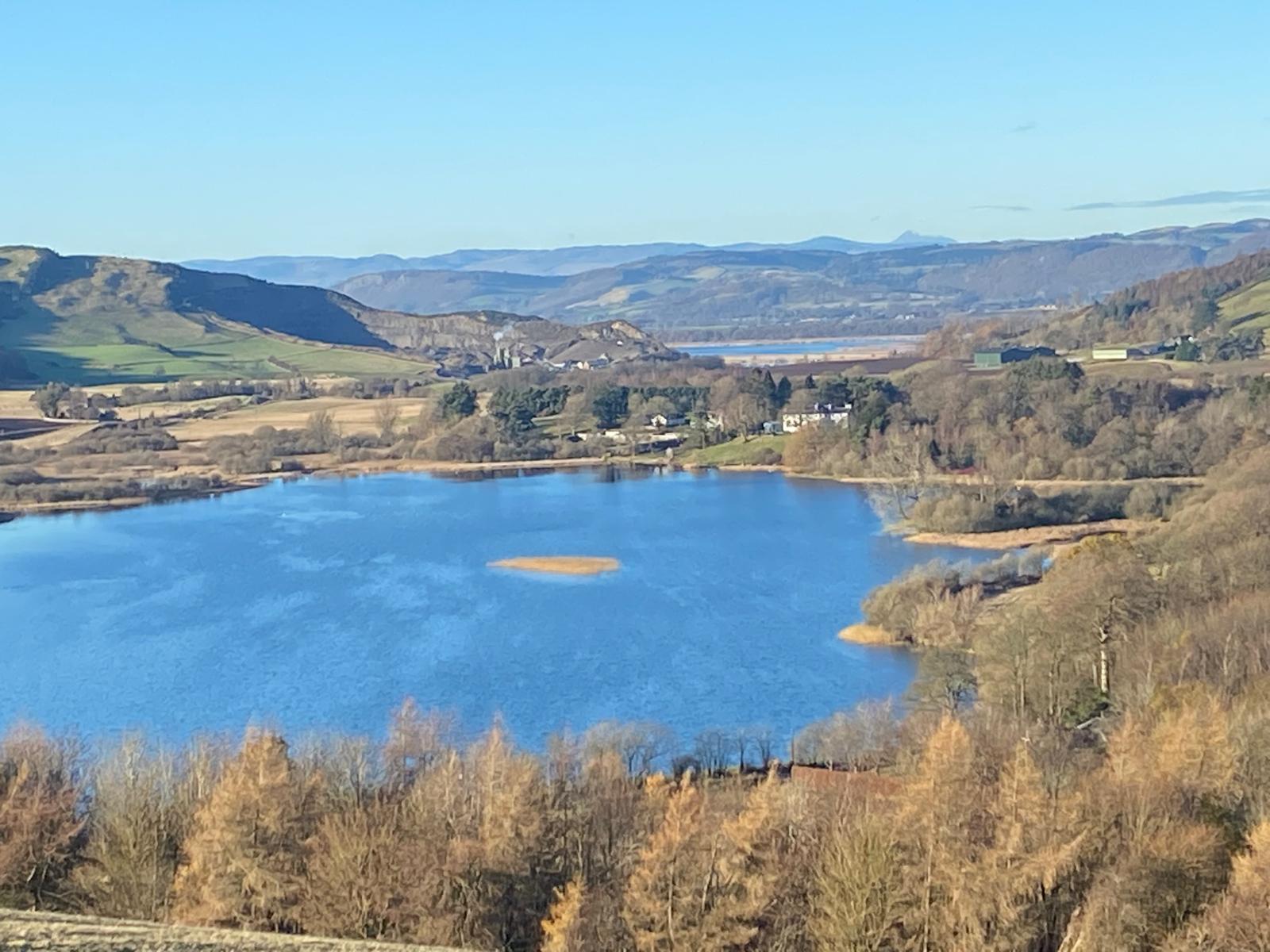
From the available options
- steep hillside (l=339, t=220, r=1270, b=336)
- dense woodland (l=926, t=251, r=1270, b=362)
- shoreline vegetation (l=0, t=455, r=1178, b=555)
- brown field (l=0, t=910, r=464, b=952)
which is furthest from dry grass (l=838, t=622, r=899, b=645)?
steep hillside (l=339, t=220, r=1270, b=336)

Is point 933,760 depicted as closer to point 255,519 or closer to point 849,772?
point 849,772

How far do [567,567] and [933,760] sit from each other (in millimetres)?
13179

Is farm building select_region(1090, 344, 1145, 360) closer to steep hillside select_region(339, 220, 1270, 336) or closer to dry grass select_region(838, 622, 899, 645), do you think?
dry grass select_region(838, 622, 899, 645)

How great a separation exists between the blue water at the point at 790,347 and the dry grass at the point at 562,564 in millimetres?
46993

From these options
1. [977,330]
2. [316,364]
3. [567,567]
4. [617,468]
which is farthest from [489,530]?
[977,330]

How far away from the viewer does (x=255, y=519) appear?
84.1ft

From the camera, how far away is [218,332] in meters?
59.5

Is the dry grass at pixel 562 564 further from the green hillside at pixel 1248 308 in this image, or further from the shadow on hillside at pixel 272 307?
the shadow on hillside at pixel 272 307

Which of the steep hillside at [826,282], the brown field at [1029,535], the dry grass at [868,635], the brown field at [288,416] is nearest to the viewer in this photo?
the dry grass at [868,635]

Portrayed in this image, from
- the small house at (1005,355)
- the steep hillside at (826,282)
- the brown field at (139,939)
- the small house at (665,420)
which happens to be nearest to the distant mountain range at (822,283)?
the steep hillside at (826,282)

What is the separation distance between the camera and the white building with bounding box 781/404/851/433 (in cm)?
3441

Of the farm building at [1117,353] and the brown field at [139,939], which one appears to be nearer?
the brown field at [139,939]

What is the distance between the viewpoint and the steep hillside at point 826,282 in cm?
11169

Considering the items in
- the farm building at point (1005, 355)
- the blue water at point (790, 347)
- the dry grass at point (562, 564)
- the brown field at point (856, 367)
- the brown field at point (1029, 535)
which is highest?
the farm building at point (1005, 355)
